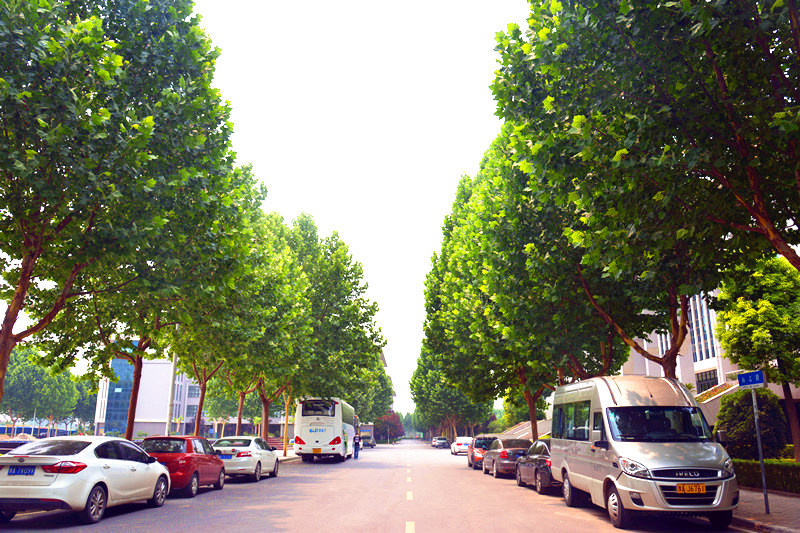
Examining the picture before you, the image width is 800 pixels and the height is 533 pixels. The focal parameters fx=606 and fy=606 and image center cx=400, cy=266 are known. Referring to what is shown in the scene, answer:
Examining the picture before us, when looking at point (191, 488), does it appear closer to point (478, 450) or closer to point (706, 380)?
point (478, 450)

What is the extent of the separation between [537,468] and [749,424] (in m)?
11.0

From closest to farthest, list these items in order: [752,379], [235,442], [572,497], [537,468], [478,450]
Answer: [752,379], [572,497], [537,468], [235,442], [478,450]

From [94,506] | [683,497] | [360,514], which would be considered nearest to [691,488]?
[683,497]

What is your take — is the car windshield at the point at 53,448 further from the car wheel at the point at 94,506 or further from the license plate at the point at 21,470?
the car wheel at the point at 94,506

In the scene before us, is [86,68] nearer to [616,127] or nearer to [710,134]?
[616,127]

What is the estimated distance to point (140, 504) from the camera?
1420cm

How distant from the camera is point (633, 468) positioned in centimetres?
1054

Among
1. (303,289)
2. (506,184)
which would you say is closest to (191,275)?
(506,184)

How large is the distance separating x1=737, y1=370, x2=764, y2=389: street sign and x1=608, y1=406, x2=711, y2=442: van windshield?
4.45 ft

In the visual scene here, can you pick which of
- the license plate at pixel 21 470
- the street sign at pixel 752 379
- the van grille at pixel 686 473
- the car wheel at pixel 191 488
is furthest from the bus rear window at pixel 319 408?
the van grille at pixel 686 473

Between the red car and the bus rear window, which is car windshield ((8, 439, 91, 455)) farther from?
the bus rear window

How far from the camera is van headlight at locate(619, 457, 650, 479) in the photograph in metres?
10.3

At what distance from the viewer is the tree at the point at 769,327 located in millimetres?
21109

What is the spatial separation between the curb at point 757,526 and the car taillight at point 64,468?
11805 mm
